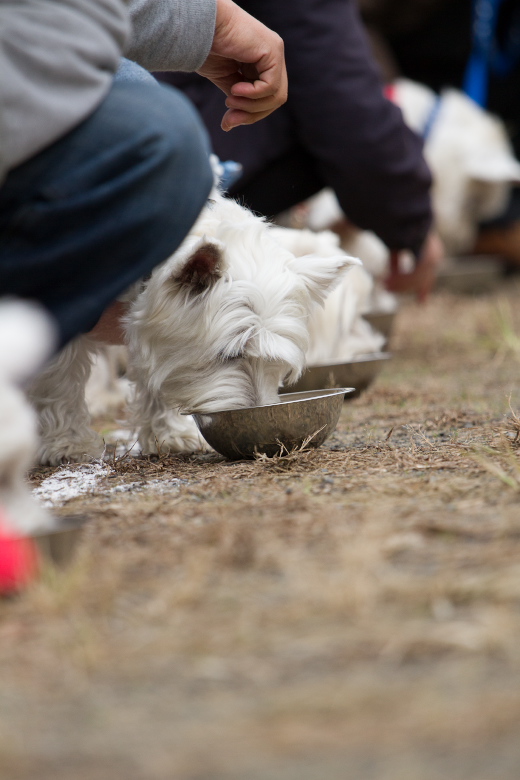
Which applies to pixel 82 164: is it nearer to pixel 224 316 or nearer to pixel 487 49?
pixel 224 316

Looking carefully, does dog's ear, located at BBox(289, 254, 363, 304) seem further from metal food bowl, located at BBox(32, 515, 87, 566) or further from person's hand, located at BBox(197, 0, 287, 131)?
metal food bowl, located at BBox(32, 515, 87, 566)

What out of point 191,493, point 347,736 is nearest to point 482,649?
point 347,736

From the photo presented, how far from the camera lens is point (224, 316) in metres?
2.50

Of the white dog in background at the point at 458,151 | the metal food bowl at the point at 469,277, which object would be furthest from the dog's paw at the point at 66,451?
the metal food bowl at the point at 469,277

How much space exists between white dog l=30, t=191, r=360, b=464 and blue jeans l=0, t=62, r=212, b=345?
49cm

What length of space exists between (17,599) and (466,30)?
10.2 m

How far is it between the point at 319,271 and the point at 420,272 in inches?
110

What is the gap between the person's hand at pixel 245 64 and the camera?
2.41 m

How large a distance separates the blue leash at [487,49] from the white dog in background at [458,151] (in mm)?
969

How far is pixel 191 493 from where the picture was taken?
2090 mm

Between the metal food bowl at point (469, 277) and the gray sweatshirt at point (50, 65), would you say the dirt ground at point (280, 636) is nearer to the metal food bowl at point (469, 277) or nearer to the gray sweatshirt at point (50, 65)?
the gray sweatshirt at point (50, 65)

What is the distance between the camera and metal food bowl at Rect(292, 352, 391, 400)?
11.0 feet

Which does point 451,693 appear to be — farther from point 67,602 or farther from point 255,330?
point 255,330

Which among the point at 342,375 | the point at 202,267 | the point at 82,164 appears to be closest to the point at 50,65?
the point at 82,164
